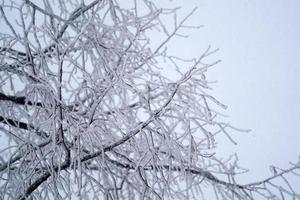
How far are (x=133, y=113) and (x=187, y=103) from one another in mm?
1013

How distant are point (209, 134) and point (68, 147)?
118 cm

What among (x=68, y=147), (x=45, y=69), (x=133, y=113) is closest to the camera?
(x=45, y=69)

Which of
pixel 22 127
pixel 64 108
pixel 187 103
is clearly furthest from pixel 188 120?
pixel 22 127

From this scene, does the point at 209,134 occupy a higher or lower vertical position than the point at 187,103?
lower

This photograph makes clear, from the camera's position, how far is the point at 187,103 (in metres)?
2.40

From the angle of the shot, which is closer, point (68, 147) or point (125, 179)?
point (68, 147)

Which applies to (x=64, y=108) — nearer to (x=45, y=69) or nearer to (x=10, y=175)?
(x=45, y=69)

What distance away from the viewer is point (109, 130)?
2988 millimetres

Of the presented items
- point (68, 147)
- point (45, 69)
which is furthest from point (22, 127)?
point (45, 69)

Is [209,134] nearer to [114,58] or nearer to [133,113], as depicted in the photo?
[133,113]

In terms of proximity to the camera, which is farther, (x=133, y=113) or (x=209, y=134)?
(x=133, y=113)

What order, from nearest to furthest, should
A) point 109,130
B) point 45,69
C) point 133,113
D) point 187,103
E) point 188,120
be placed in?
1. point 188,120
2. point 187,103
3. point 45,69
4. point 109,130
5. point 133,113

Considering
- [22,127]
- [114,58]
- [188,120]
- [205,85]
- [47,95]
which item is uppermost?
[114,58]

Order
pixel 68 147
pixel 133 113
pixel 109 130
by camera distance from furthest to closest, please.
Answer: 1. pixel 133 113
2. pixel 109 130
3. pixel 68 147
